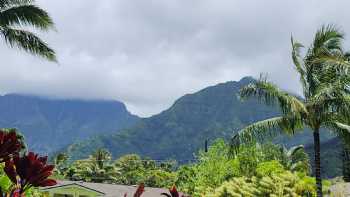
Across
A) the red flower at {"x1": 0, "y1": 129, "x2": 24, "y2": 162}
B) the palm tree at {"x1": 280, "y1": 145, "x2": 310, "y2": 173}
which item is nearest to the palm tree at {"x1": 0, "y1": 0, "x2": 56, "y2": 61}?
the red flower at {"x1": 0, "y1": 129, "x2": 24, "y2": 162}

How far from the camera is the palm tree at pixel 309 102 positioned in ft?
61.2

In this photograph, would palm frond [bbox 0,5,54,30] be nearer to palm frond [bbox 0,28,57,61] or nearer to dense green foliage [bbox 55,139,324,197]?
palm frond [bbox 0,28,57,61]

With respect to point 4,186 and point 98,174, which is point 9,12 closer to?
point 4,186

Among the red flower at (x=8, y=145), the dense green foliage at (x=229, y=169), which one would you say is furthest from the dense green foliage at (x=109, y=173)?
the red flower at (x=8, y=145)

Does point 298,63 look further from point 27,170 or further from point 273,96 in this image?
point 27,170

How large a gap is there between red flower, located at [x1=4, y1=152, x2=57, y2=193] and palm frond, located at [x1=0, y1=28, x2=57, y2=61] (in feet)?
48.9

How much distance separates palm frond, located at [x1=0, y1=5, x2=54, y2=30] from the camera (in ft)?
50.5

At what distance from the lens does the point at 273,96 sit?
19719 millimetres

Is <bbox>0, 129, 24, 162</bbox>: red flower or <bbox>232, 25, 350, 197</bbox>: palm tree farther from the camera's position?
<bbox>232, 25, 350, 197</bbox>: palm tree

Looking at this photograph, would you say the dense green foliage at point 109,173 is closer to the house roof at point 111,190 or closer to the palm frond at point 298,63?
the house roof at point 111,190

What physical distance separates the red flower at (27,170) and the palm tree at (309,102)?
17518 millimetres

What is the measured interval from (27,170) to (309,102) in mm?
18780

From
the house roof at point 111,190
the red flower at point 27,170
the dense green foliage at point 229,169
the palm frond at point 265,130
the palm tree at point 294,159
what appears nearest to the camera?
the red flower at point 27,170

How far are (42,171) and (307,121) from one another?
62.7ft
